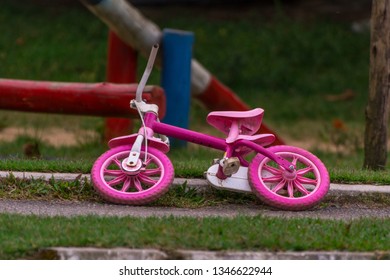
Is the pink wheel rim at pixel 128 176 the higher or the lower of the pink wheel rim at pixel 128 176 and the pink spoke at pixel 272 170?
the lower

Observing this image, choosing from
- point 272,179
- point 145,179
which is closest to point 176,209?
point 145,179

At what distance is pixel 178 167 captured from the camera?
6414 millimetres

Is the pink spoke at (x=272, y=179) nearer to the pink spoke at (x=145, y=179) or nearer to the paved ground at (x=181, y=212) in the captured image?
the paved ground at (x=181, y=212)

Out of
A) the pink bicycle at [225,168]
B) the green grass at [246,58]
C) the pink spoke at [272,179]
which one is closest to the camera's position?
the pink bicycle at [225,168]

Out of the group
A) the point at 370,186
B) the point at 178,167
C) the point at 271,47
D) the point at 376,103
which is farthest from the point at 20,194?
the point at 271,47

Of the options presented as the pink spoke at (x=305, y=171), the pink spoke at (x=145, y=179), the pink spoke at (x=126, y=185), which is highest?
the pink spoke at (x=305, y=171)

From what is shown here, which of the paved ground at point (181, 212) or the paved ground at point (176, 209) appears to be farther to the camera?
the paved ground at point (176, 209)

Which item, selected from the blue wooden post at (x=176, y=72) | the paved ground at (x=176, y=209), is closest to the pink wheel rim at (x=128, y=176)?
the paved ground at (x=176, y=209)

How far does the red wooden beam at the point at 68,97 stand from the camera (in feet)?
26.1

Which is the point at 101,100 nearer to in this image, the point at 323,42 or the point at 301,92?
the point at 301,92

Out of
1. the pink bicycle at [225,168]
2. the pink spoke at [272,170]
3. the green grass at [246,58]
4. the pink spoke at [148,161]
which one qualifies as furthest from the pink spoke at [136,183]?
the green grass at [246,58]

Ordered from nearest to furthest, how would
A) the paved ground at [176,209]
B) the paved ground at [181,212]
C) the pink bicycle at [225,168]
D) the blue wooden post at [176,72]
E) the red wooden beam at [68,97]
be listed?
the paved ground at [181,212] → the paved ground at [176,209] → the pink bicycle at [225,168] → the red wooden beam at [68,97] → the blue wooden post at [176,72]

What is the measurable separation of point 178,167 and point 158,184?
80cm

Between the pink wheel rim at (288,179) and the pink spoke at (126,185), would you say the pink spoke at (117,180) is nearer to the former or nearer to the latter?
the pink spoke at (126,185)
